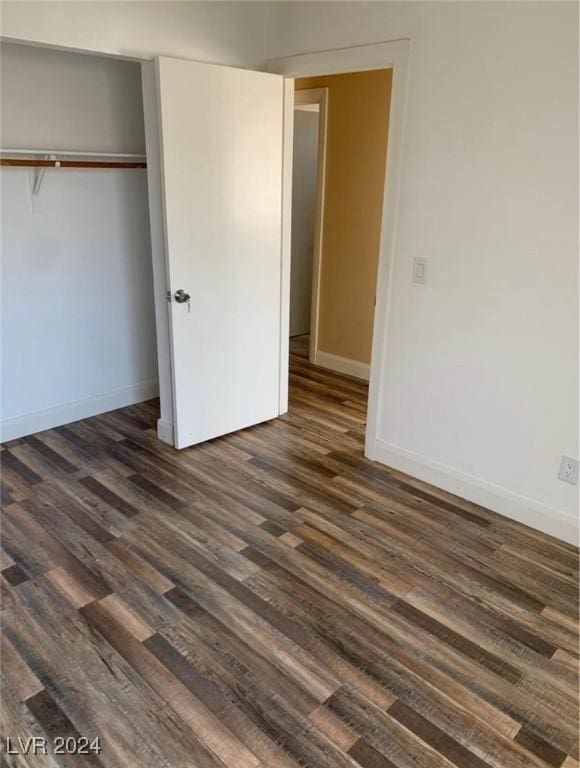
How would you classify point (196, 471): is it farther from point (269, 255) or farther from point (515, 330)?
point (515, 330)

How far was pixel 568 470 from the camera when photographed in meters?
2.60

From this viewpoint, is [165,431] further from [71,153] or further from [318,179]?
[318,179]

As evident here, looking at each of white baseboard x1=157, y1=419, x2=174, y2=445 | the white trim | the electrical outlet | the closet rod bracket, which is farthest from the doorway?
the electrical outlet

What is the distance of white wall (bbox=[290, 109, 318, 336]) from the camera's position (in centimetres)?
547

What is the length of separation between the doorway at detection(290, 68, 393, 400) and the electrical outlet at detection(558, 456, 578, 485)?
2.25m

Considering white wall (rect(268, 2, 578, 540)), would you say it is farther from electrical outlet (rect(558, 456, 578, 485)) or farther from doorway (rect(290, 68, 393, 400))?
doorway (rect(290, 68, 393, 400))

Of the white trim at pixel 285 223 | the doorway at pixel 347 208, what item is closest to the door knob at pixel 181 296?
the white trim at pixel 285 223

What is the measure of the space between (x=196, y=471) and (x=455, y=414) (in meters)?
1.46

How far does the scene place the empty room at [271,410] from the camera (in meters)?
1.86

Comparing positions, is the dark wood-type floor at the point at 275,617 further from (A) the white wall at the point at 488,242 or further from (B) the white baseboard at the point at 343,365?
(B) the white baseboard at the point at 343,365

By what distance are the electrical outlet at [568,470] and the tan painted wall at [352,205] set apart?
2.25 metres

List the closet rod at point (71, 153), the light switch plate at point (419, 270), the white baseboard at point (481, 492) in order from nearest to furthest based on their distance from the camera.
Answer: the white baseboard at point (481, 492), the light switch plate at point (419, 270), the closet rod at point (71, 153)

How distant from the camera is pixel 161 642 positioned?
2061 mm

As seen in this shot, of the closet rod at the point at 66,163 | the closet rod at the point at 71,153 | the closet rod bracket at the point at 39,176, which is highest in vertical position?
the closet rod at the point at 71,153
